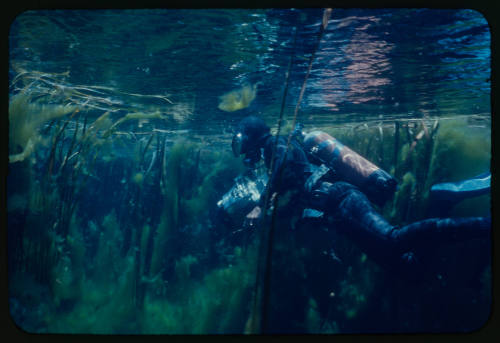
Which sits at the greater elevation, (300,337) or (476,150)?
(476,150)

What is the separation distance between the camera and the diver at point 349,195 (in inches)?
163

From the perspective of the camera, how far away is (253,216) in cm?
520

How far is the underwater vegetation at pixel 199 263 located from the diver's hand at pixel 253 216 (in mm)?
411

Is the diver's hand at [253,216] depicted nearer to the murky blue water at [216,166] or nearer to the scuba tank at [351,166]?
the murky blue water at [216,166]

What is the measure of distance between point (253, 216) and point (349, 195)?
1741 millimetres

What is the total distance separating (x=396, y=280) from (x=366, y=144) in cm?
349

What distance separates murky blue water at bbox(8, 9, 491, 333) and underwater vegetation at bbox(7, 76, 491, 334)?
33 mm

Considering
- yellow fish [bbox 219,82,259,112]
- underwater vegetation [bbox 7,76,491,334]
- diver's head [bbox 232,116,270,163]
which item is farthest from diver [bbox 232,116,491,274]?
yellow fish [bbox 219,82,259,112]

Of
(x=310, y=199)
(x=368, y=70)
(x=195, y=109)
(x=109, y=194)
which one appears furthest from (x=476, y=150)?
(x=109, y=194)

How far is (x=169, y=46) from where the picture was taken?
18.6ft

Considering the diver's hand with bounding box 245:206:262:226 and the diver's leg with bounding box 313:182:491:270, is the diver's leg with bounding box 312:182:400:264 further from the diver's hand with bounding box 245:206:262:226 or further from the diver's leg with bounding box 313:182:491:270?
the diver's hand with bounding box 245:206:262:226

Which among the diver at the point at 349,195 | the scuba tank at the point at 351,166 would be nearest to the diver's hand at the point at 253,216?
the diver at the point at 349,195

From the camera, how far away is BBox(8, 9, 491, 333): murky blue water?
3875 millimetres

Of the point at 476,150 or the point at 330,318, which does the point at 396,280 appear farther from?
the point at 476,150
